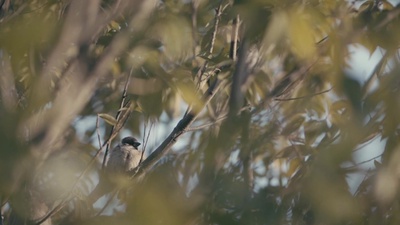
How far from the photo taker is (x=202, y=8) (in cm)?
270

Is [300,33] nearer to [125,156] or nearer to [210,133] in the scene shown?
[210,133]

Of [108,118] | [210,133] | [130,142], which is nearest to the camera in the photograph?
[210,133]

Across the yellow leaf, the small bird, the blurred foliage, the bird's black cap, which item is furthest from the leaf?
the bird's black cap

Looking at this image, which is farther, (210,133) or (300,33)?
(210,133)

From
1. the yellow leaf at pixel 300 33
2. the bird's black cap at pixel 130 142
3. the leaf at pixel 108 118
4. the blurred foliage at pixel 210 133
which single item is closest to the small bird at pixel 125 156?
the bird's black cap at pixel 130 142

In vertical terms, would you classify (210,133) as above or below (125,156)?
above

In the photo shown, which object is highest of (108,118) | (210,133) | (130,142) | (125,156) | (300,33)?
(300,33)

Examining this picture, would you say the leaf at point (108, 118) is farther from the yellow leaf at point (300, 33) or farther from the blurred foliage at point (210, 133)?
the yellow leaf at point (300, 33)

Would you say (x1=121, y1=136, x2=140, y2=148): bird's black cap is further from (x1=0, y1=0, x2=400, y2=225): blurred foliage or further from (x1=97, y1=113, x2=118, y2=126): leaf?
(x1=0, y1=0, x2=400, y2=225): blurred foliage

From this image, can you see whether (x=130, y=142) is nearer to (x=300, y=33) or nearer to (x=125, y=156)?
(x=125, y=156)

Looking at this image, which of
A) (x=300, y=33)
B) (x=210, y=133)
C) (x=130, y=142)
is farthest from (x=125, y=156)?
(x=300, y=33)

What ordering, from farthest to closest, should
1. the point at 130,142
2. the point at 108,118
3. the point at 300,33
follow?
1. the point at 130,142
2. the point at 108,118
3. the point at 300,33

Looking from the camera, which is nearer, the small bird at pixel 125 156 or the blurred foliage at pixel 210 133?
the blurred foliage at pixel 210 133

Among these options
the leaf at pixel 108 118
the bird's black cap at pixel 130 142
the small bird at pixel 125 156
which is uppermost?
the leaf at pixel 108 118
